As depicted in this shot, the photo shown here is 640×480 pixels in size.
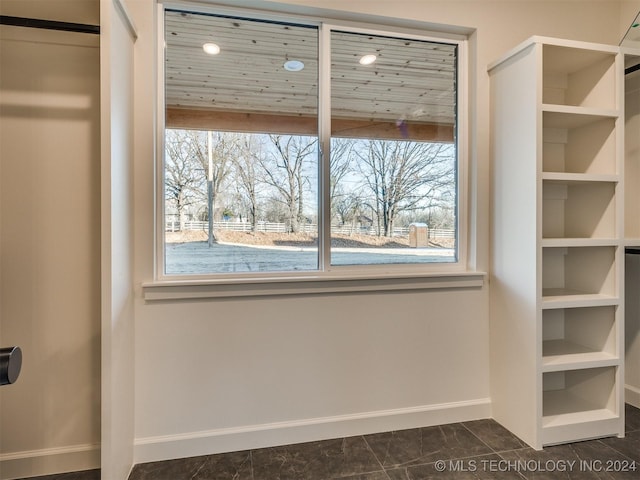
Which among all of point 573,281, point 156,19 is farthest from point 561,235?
point 156,19

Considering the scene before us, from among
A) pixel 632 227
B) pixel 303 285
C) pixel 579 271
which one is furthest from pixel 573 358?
pixel 303 285

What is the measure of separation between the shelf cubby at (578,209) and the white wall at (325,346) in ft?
1.38

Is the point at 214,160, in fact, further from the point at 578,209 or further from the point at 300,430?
the point at 578,209

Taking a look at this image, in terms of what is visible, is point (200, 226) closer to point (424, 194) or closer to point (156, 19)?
point (156, 19)

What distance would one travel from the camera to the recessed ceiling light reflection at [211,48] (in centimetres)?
189

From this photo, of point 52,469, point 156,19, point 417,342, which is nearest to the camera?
point 52,469

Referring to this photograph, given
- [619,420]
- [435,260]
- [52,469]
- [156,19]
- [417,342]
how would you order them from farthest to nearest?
[435,260], [417,342], [619,420], [156,19], [52,469]

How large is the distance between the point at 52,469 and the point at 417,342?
74.4 inches

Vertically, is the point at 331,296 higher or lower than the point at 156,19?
lower

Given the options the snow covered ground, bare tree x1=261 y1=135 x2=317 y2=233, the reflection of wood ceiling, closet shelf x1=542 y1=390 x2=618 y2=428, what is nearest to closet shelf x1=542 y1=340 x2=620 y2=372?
closet shelf x1=542 y1=390 x2=618 y2=428

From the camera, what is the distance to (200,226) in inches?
74.5

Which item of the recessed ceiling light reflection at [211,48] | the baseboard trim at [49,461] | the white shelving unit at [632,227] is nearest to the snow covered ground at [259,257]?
the baseboard trim at [49,461]

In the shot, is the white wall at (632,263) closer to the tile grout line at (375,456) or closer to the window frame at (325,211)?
the window frame at (325,211)

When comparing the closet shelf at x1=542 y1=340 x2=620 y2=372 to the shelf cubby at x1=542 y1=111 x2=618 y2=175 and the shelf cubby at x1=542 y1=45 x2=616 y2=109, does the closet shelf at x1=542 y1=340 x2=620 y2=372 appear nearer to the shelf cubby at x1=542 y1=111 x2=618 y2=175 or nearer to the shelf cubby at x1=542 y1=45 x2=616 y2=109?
the shelf cubby at x1=542 y1=111 x2=618 y2=175
